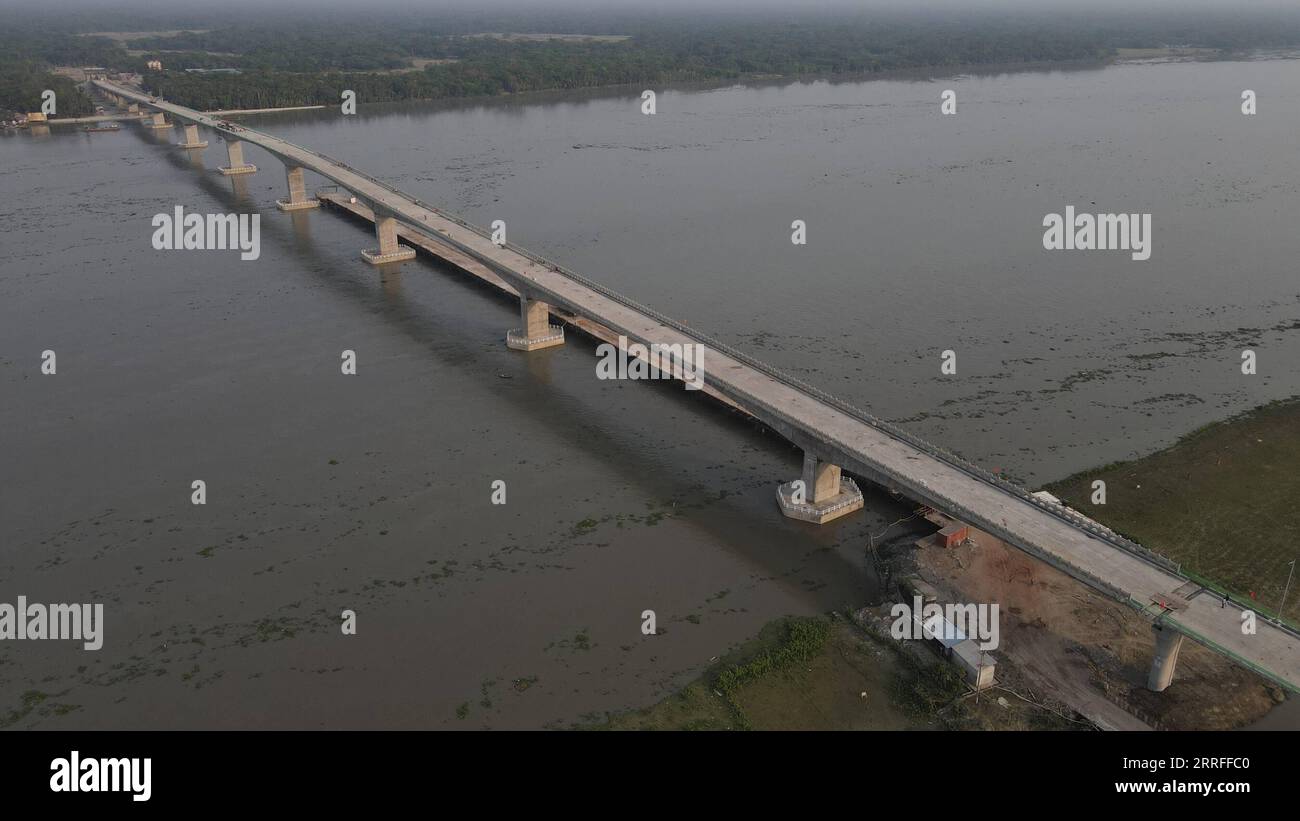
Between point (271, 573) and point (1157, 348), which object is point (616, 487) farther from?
point (1157, 348)

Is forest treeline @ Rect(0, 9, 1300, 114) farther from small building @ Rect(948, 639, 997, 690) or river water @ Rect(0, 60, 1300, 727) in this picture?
small building @ Rect(948, 639, 997, 690)

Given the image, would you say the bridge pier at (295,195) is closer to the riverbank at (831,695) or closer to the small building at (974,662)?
the riverbank at (831,695)

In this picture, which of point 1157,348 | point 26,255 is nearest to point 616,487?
point 1157,348

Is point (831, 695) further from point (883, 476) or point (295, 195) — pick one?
point (295, 195)

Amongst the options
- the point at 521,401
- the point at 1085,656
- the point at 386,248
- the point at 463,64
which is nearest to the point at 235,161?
the point at 386,248

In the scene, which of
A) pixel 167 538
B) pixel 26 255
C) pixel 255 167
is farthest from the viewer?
pixel 255 167

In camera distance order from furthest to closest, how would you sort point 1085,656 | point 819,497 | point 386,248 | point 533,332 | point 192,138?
point 192,138 < point 386,248 < point 533,332 < point 819,497 < point 1085,656

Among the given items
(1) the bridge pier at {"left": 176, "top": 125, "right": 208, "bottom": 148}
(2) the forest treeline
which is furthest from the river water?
(2) the forest treeline
